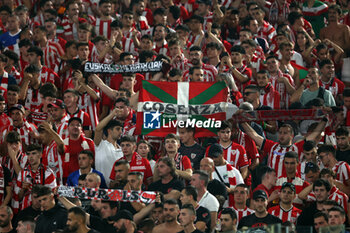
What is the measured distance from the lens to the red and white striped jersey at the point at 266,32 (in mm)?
20578

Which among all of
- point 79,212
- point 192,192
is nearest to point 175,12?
point 192,192

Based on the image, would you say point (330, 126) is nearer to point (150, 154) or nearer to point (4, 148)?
point (150, 154)

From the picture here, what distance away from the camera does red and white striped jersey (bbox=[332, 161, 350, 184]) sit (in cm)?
1546

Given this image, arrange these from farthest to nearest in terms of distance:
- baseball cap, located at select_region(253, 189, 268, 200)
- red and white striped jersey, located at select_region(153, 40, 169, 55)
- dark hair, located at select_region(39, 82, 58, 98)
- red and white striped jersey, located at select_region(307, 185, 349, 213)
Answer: red and white striped jersey, located at select_region(153, 40, 169, 55)
dark hair, located at select_region(39, 82, 58, 98)
red and white striped jersey, located at select_region(307, 185, 349, 213)
baseball cap, located at select_region(253, 189, 268, 200)

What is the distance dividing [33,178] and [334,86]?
595 centimetres

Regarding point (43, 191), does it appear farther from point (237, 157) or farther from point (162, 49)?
point (162, 49)

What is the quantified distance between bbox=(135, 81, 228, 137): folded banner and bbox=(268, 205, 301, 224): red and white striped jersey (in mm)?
2086

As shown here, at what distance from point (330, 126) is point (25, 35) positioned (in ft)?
19.0

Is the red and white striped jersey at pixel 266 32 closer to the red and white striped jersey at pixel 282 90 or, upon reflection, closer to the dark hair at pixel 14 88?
the red and white striped jersey at pixel 282 90

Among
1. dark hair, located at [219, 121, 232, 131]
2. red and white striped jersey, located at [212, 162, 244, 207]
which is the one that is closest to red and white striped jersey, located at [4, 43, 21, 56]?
dark hair, located at [219, 121, 232, 131]

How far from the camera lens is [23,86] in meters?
17.7

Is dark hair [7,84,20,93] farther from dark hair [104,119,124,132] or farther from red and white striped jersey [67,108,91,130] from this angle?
dark hair [104,119,124,132]

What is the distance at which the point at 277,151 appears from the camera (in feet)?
52.5

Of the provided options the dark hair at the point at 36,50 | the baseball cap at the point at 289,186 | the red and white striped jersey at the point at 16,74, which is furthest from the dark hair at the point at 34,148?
the baseball cap at the point at 289,186
